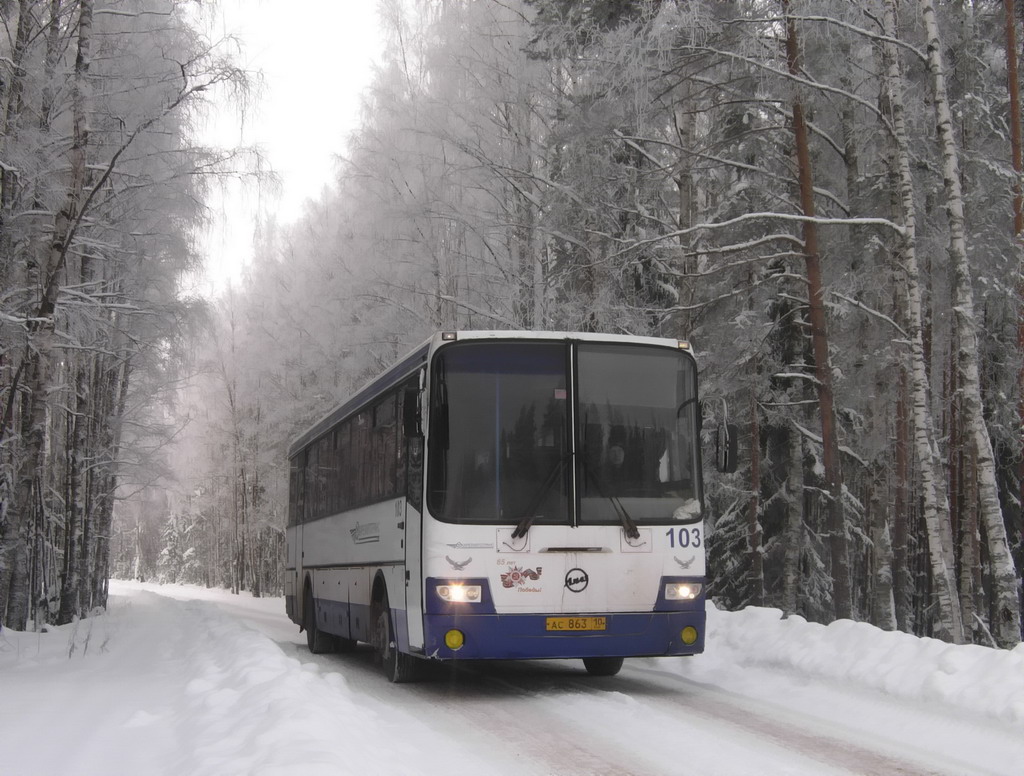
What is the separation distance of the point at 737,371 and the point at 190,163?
9.89m

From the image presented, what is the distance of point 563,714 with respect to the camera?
859 centimetres

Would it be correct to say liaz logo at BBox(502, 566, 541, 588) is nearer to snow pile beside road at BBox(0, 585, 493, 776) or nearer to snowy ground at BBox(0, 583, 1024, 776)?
snowy ground at BBox(0, 583, 1024, 776)

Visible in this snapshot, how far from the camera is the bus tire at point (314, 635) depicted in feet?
51.1

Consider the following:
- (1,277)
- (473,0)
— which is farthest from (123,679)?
(473,0)

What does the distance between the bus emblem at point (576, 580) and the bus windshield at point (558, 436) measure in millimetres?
460

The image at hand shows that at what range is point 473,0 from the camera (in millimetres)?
24922

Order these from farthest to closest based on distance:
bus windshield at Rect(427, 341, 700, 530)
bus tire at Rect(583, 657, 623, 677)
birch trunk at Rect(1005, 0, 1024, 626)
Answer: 1. birch trunk at Rect(1005, 0, 1024, 626)
2. bus tire at Rect(583, 657, 623, 677)
3. bus windshield at Rect(427, 341, 700, 530)

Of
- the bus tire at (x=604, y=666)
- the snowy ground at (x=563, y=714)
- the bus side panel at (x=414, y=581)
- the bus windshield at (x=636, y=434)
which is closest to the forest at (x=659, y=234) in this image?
Result: the snowy ground at (x=563, y=714)

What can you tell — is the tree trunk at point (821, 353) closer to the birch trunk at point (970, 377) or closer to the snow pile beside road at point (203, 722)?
the birch trunk at point (970, 377)

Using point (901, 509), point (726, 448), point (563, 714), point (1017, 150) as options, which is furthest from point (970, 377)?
point (901, 509)

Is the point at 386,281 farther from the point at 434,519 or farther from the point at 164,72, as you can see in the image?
the point at 434,519

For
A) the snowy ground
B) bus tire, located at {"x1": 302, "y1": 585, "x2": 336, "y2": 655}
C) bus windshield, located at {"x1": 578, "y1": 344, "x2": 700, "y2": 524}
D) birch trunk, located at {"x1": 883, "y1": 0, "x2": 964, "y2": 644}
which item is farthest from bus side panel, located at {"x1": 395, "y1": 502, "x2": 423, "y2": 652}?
birch trunk, located at {"x1": 883, "y1": 0, "x2": 964, "y2": 644}

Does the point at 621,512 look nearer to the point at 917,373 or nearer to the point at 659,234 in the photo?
the point at 917,373

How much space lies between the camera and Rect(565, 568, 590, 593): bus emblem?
9.55 metres
